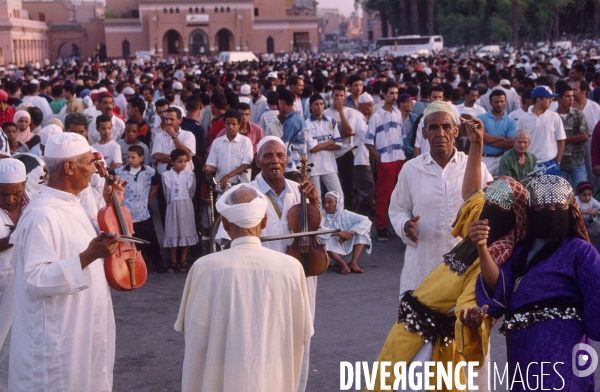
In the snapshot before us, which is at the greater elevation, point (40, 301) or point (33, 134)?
point (33, 134)

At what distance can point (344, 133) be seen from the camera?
9.88 m

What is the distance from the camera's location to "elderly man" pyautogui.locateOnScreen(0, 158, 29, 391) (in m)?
4.51

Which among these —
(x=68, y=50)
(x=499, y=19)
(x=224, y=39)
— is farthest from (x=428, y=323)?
(x=68, y=50)

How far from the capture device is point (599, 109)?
9812 millimetres

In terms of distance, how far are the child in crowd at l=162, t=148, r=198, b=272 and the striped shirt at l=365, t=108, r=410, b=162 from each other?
216 cm

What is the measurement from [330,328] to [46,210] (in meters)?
3.08

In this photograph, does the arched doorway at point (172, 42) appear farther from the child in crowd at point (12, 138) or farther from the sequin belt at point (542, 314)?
the sequin belt at point (542, 314)

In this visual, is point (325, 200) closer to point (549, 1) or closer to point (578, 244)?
point (578, 244)

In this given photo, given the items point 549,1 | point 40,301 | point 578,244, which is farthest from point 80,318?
point 549,1

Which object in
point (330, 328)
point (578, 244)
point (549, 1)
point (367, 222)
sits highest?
point (549, 1)

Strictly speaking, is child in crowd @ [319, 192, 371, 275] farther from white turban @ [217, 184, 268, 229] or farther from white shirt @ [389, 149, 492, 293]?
white turban @ [217, 184, 268, 229]

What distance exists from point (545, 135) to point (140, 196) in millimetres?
4110

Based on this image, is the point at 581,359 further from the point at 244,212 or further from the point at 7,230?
the point at 7,230

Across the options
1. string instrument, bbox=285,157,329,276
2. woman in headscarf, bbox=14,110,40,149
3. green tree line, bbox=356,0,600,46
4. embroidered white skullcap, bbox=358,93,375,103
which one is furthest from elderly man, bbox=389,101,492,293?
green tree line, bbox=356,0,600,46
